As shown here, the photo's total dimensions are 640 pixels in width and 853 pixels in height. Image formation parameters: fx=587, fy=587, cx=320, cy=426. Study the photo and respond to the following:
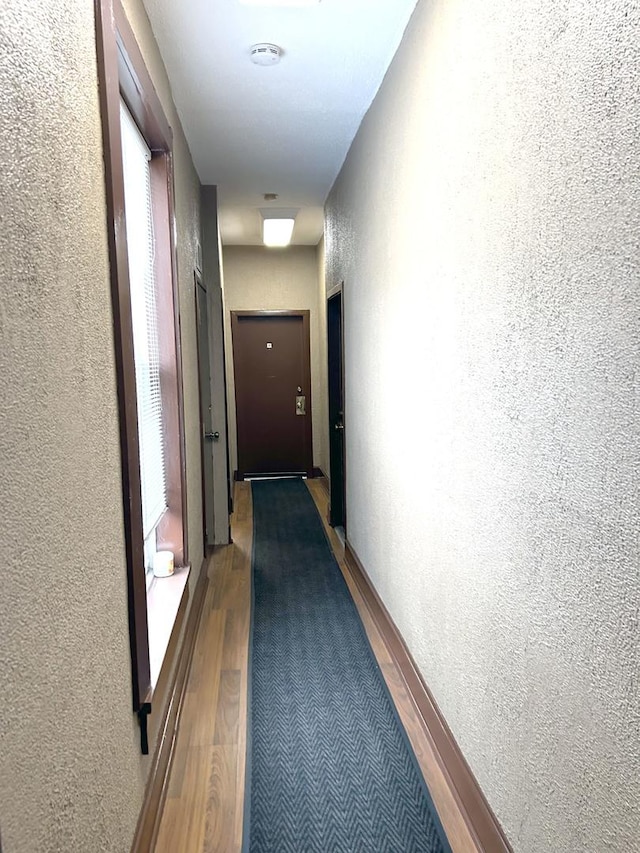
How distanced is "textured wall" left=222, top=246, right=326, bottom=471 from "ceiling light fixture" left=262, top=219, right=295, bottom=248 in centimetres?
24

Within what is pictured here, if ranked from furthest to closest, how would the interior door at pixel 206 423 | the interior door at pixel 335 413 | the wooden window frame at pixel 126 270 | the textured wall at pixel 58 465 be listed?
the interior door at pixel 335 413 → the interior door at pixel 206 423 → the wooden window frame at pixel 126 270 → the textured wall at pixel 58 465

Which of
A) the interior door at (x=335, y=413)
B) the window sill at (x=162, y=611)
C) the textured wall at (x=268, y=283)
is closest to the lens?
the window sill at (x=162, y=611)

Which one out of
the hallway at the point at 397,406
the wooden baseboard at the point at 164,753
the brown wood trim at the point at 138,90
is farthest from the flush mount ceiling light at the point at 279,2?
the wooden baseboard at the point at 164,753

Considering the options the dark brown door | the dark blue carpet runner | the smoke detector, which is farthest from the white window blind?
the dark brown door

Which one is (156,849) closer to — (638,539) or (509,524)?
(509,524)

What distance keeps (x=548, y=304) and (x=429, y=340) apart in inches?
33.7

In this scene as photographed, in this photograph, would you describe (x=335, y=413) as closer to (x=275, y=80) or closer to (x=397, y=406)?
(x=397, y=406)

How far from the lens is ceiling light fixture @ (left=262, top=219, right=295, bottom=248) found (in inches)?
209

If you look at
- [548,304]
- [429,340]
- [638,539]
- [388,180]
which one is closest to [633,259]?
[548,304]

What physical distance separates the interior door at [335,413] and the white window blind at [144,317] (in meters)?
2.24

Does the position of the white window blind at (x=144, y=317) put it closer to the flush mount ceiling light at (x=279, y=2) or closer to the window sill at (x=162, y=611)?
the window sill at (x=162, y=611)

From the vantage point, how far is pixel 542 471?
1.26m

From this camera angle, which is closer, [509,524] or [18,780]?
[18,780]

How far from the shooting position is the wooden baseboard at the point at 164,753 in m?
1.57
